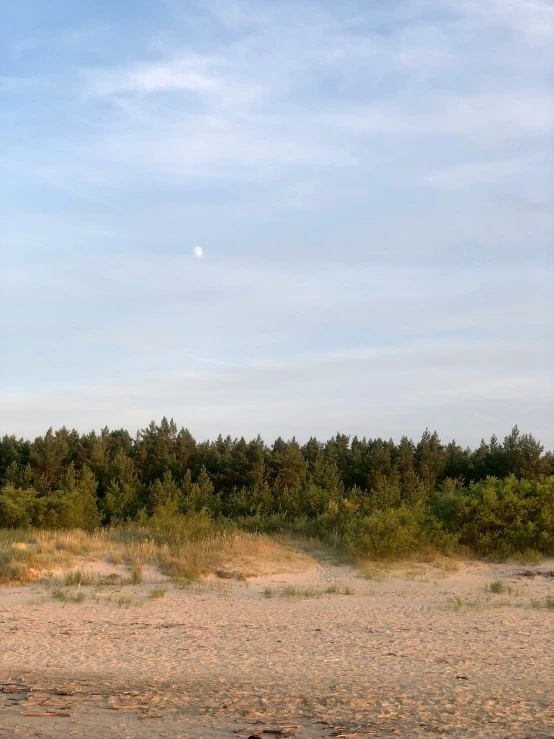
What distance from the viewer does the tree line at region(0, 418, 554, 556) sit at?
1747 centimetres

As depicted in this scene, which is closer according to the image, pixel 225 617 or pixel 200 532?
pixel 225 617

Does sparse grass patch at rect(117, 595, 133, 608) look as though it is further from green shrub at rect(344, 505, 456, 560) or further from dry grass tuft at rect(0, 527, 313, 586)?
green shrub at rect(344, 505, 456, 560)

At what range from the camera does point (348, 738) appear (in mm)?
5867

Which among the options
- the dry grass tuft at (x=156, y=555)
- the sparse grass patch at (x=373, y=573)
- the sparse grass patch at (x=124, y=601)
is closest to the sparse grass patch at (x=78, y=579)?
the dry grass tuft at (x=156, y=555)

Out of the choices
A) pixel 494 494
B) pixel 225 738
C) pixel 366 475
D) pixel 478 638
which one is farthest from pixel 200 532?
pixel 366 475

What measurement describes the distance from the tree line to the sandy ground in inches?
101

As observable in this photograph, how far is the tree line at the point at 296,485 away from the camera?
17.5 meters

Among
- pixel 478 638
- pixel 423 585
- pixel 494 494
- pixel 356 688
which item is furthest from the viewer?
pixel 494 494

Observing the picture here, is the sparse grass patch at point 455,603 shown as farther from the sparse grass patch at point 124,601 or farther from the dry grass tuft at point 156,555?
the sparse grass patch at point 124,601

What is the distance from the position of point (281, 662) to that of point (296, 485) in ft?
73.3

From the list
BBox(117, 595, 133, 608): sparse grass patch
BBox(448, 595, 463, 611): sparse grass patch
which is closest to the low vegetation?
BBox(117, 595, 133, 608): sparse grass patch

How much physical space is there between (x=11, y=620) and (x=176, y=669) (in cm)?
431

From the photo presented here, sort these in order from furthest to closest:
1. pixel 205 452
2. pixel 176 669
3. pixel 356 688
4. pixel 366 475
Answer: pixel 205 452 → pixel 366 475 → pixel 176 669 → pixel 356 688

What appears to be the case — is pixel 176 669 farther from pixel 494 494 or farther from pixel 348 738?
pixel 494 494
